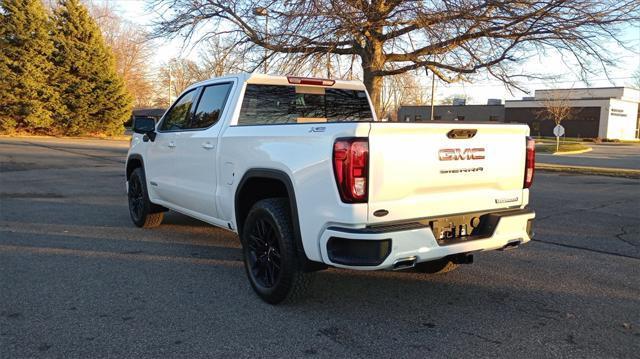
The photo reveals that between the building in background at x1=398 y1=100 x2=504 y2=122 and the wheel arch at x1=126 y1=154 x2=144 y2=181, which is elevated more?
the building in background at x1=398 y1=100 x2=504 y2=122

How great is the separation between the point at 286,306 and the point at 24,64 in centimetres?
3319

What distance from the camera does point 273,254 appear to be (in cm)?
406

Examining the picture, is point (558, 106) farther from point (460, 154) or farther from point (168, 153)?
point (460, 154)

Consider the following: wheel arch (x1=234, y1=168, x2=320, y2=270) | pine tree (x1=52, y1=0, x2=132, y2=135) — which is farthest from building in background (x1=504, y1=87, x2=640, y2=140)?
wheel arch (x1=234, y1=168, x2=320, y2=270)

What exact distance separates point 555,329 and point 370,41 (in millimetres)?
12428

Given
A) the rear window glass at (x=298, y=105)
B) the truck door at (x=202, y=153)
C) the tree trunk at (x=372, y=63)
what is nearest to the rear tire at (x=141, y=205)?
the truck door at (x=202, y=153)

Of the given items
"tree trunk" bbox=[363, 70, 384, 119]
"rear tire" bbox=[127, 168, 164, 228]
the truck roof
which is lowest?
"rear tire" bbox=[127, 168, 164, 228]

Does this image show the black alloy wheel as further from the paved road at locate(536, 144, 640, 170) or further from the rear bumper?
the paved road at locate(536, 144, 640, 170)

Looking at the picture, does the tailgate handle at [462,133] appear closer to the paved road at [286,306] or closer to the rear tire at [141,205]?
the paved road at [286,306]

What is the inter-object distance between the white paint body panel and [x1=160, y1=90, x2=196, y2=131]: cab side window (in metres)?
1.08

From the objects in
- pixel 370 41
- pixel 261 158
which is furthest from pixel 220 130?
pixel 370 41

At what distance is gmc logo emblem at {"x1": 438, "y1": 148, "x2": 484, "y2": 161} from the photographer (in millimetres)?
3603

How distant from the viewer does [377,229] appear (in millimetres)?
3277

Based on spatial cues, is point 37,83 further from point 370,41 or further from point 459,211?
point 459,211
